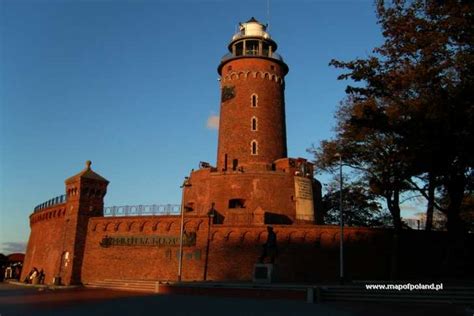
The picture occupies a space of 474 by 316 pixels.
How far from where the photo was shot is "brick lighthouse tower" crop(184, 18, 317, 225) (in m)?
34.9

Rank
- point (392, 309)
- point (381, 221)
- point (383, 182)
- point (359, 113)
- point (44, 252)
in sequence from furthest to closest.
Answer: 1. point (381, 221)
2. point (44, 252)
3. point (359, 113)
4. point (383, 182)
5. point (392, 309)

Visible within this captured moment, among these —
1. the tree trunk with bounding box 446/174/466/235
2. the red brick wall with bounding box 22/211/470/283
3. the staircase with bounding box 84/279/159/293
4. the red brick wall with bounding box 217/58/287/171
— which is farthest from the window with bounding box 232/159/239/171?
the tree trunk with bounding box 446/174/466/235

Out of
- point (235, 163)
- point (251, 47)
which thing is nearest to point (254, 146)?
point (235, 163)

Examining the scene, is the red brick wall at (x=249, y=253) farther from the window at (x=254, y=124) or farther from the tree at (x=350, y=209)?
the window at (x=254, y=124)

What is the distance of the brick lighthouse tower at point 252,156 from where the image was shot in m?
34.9

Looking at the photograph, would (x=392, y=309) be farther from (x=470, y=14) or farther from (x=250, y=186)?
(x=250, y=186)

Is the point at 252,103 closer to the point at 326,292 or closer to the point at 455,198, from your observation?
the point at 455,198

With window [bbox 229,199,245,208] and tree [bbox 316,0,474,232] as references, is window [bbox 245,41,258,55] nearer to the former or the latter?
window [bbox 229,199,245,208]

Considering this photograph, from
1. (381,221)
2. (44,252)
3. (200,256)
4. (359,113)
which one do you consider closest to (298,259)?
(200,256)

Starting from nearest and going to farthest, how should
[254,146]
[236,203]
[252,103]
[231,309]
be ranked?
[231,309], [236,203], [254,146], [252,103]

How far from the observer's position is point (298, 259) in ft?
99.6

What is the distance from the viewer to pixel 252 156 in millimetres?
37656

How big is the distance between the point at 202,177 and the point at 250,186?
171 inches

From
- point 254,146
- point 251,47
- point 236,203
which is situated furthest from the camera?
point 251,47
